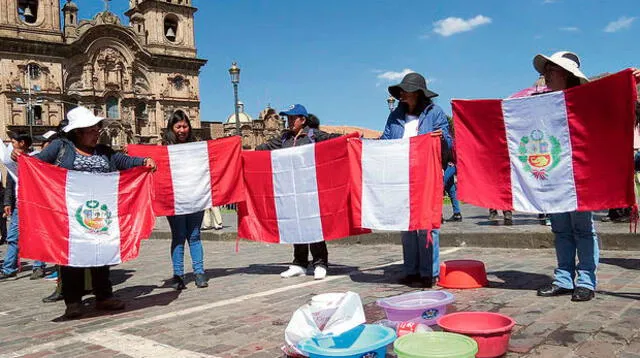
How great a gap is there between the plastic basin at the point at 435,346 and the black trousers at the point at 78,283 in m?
3.53

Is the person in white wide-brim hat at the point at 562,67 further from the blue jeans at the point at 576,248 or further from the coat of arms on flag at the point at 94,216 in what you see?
the coat of arms on flag at the point at 94,216

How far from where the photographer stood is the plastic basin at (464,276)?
5.34m

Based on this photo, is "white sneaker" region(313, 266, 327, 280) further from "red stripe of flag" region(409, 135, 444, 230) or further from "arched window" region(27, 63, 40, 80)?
"arched window" region(27, 63, 40, 80)

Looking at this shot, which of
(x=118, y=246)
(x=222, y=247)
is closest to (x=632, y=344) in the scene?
(x=118, y=246)

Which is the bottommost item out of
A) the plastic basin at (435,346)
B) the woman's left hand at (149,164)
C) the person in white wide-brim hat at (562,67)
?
the plastic basin at (435,346)

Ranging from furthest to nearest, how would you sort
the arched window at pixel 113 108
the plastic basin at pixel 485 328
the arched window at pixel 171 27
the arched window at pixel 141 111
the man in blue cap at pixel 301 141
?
the arched window at pixel 171 27, the arched window at pixel 141 111, the arched window at pixel 113 108, the man in blue cap at pixel 301 141, the plastic basin at pixel 485 328

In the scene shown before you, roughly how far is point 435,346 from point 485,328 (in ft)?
2.32

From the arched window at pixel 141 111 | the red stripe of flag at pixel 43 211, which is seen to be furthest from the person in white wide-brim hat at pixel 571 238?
the arched window at pixel 141 111

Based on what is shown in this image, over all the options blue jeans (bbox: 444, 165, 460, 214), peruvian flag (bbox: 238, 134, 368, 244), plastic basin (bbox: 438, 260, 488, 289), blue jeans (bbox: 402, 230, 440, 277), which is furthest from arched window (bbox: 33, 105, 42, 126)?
plastic basin (bbox: 438, 260, 488, 289)

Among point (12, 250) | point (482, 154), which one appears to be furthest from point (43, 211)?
point (482, 154)

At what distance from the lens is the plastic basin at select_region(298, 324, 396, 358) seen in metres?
2.85

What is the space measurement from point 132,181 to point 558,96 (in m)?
4.13

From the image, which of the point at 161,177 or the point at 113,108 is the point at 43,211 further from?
the point at 113,108

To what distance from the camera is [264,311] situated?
490 cm
